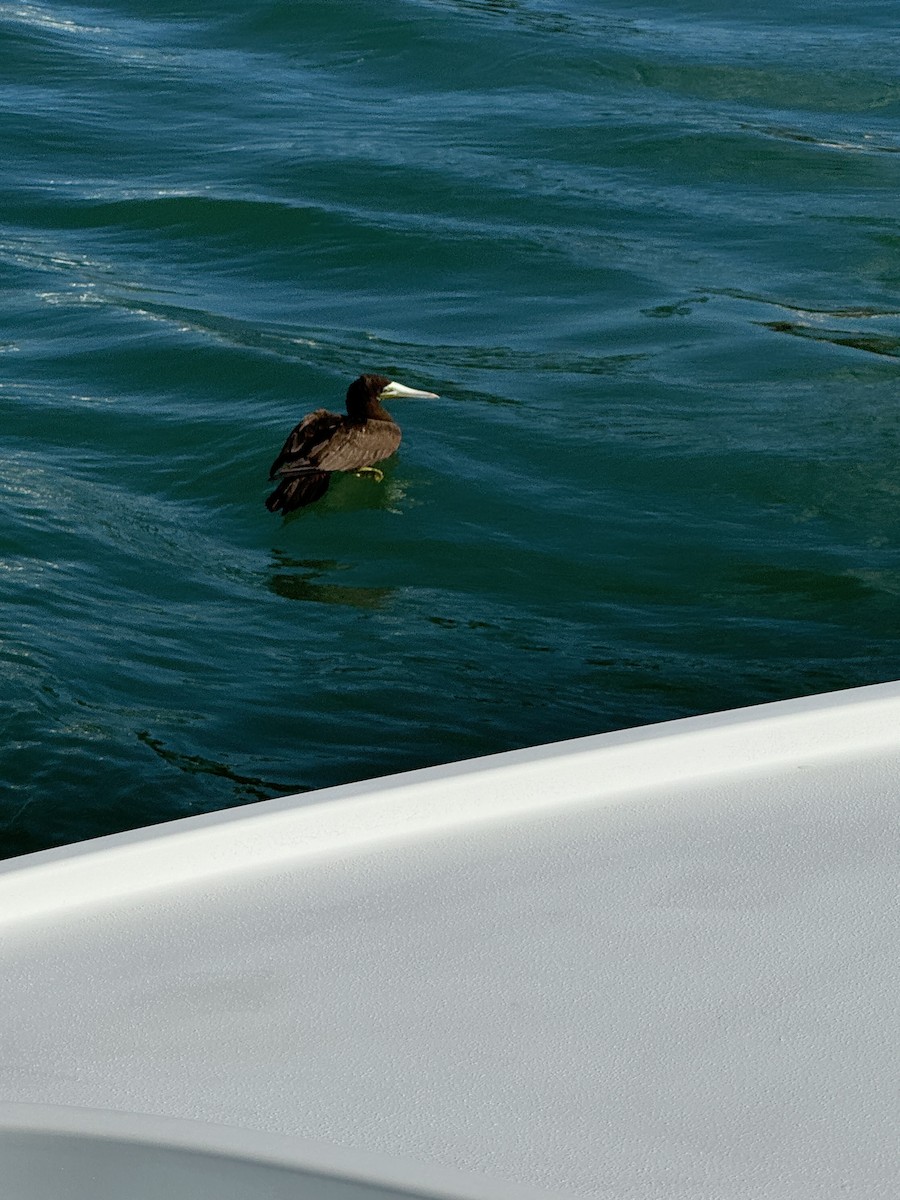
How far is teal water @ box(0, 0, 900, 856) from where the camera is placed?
3643 millimetres

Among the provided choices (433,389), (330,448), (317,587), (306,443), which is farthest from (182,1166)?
(433,389)

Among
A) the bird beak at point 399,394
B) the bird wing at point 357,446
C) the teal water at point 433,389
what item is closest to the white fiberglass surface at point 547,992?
the teal water at point 433,389

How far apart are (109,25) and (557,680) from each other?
7.86 metres

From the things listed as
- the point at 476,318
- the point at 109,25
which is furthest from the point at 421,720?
the point at 109,25

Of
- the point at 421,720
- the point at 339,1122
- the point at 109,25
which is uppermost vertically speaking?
the point at 109,25

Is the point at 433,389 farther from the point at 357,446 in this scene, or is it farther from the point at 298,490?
the point at 298,490

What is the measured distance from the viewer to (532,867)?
186cm

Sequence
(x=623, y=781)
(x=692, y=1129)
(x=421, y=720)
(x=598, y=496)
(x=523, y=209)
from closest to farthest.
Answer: (x=692, y=1129) → (x=623, y=781) → (x=421, y=720) → (x=598, y=496) → (x=523, y=209)

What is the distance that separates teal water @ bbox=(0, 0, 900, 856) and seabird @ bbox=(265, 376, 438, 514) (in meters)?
0.10

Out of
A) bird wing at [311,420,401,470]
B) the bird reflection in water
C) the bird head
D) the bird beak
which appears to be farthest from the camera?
the bird beak

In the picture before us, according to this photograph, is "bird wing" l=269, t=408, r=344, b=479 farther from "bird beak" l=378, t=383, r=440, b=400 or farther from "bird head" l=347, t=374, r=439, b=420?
"bird beak" l=378, t=383, r=440, b=400

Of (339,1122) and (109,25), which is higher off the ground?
(109,25)

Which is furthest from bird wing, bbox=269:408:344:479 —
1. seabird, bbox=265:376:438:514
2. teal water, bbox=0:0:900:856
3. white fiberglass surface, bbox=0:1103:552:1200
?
white fiberglass surface, bbox=0:1103:552:1200

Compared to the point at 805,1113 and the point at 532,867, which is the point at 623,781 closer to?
the point at 532,867
